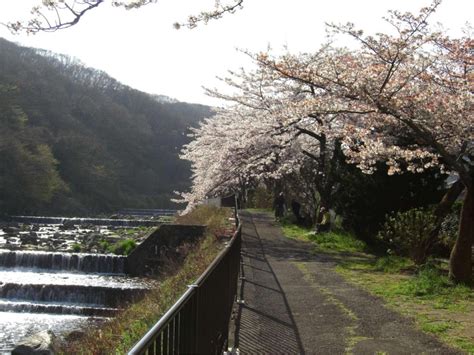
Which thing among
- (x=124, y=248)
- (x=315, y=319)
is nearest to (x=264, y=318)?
(x=315, y=319)

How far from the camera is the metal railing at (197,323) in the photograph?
2959 mm

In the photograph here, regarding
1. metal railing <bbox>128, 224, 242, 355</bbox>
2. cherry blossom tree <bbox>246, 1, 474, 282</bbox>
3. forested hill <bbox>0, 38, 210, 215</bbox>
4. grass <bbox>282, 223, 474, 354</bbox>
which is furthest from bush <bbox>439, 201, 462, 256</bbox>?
forested hill <bbox>0, 38, 210, 215</bbox>

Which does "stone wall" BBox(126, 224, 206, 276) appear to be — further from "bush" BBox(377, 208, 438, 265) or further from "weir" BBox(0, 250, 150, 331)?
"bush" BBox(377, 208, 438, 265)

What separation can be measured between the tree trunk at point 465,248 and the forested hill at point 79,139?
1954 inches

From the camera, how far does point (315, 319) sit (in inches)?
314

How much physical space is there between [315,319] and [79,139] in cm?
8035

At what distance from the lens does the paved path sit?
6.53 metres

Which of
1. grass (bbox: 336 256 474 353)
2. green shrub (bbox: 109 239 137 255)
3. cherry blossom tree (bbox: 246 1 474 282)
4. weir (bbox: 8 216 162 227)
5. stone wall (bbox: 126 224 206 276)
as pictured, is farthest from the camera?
weir (bbox: 8 216 162 227)

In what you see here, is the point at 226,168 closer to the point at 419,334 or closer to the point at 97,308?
the point at 97,308

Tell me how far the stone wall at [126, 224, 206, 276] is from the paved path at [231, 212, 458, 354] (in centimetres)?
1012

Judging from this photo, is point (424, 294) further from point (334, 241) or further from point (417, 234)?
point (334, 241)

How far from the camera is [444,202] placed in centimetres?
1302

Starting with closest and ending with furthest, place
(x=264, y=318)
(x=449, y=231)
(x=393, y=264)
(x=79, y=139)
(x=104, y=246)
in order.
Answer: (x=264, y=318) < (x=393, y=264) < (x=449, y=231) < (x=104, y=246) < (x=79, y=139)

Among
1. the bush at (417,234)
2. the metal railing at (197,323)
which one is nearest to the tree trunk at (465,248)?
the bush at (417,234)
